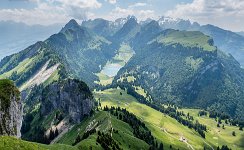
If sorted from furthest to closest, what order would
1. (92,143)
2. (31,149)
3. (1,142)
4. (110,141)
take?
(110,141), (92,143), (31,149), (1,142)

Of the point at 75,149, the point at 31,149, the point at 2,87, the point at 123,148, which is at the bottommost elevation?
the point at 123,148

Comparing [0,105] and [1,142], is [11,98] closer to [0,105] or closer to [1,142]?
[0,105]

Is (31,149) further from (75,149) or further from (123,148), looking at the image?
(123,148)

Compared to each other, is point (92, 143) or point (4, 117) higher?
point (4, 117)

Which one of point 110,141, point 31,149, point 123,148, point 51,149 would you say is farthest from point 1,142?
point 123,148

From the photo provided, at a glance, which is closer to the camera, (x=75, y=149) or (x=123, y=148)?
(x=75, y=149)

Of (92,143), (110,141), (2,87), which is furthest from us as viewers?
(110,141)
